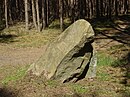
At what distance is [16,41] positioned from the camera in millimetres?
19922

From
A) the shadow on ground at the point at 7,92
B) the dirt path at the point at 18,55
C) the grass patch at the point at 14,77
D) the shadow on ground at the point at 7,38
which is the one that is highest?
the shadow on ground at the point at 7,38

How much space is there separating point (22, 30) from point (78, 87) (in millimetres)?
15157

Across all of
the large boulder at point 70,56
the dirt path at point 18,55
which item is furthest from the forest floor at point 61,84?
the large boulder at point 70,56

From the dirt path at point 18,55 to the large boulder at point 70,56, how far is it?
303cm

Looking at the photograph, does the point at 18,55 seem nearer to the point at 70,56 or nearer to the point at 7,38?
the point at 70,56

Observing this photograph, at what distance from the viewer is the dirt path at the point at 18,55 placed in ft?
44.2

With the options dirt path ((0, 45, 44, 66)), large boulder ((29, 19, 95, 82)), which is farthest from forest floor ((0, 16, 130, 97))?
large boulder ((29, 19, 95, 82))

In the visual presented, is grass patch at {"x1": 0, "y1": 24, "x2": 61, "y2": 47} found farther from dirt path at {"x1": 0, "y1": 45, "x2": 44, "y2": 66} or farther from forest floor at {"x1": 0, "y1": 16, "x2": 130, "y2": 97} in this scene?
dirt path at {"x1": 0, "y1": 45, "x2": 44, "y2": 66}

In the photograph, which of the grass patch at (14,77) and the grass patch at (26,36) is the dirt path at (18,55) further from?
the grass patch at (14,77)

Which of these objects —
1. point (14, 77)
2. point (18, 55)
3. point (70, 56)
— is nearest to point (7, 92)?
point (14, 77)

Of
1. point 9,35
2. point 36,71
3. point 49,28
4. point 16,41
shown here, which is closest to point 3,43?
point 16,41

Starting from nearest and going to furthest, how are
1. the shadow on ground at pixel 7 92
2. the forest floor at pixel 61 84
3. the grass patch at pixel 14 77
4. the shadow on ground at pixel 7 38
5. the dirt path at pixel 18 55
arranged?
the shadow on ground at pixel 7 92 < the forest floor at pixel 61 84 < the grass patch at pixel 14 77 < the dirt path at pixel 18 55 < the shadow on ground at pixel 7 38

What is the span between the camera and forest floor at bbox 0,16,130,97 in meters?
9.05

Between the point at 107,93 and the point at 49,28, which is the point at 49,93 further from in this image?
the point at 49,28
